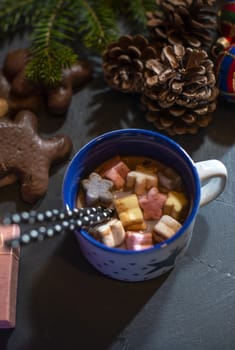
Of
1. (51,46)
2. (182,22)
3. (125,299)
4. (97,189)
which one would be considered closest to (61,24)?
(51,46)

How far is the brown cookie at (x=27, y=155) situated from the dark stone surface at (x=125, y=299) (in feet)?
0.07

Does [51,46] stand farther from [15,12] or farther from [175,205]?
[175,205]

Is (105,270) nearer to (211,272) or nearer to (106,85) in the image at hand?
(211,272)

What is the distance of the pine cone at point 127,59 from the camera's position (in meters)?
0.72

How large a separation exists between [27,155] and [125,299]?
22 centimetres

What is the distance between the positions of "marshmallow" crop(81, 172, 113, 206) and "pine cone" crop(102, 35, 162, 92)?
6.1 inches

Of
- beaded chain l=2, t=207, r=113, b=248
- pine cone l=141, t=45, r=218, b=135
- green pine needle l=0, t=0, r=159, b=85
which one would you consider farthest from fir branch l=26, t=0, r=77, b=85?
beaded chain l=2, t=207, r=113, b=248

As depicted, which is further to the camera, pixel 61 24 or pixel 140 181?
pixel 61 24

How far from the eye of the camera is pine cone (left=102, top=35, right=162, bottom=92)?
2.37 feet

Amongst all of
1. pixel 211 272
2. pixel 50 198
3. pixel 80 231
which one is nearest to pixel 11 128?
pixel 50 198

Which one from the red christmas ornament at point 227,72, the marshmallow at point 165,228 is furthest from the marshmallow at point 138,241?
the red christmas ornament at point 227,72

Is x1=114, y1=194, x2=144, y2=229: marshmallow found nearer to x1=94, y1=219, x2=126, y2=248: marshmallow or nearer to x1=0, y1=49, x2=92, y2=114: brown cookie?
x1=94, y1=219, x2=126, y2=248: marshmallow

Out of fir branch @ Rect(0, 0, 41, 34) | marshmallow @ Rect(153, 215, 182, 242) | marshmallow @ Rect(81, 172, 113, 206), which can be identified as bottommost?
marshmallow @ Rect(153, 215, 182, 242)

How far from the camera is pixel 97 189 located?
63cm
